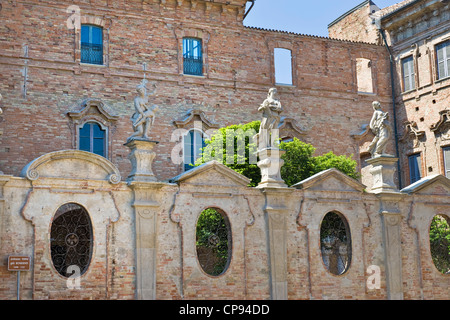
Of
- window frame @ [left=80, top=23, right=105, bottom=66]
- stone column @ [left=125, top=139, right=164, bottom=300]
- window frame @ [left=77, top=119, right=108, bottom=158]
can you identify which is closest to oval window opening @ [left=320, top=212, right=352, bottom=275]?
stone column @ [left=125, top=139, right=164, bottom=300]

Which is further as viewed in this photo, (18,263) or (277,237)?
(277,237)

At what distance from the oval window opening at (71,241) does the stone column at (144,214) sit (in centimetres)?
108

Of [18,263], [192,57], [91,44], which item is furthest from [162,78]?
[18,263]

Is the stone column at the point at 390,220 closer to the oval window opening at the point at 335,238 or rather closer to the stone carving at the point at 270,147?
the oval window opening at the point at 335,238

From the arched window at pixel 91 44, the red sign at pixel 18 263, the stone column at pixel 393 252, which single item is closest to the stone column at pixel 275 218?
the stone column at pixel 393 252

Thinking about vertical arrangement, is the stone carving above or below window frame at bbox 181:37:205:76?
below

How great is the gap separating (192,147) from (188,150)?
20 cm

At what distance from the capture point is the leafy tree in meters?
20.5

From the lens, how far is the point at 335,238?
17.2 meters

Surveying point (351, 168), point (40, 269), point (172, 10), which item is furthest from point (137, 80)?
point (40, 269)

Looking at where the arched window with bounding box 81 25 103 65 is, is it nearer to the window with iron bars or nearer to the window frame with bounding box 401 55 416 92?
the window with iron bars

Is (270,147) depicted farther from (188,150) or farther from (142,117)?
(188,150)

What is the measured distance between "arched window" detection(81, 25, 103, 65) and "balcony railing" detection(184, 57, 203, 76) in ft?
10.4

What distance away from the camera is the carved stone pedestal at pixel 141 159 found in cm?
1497
